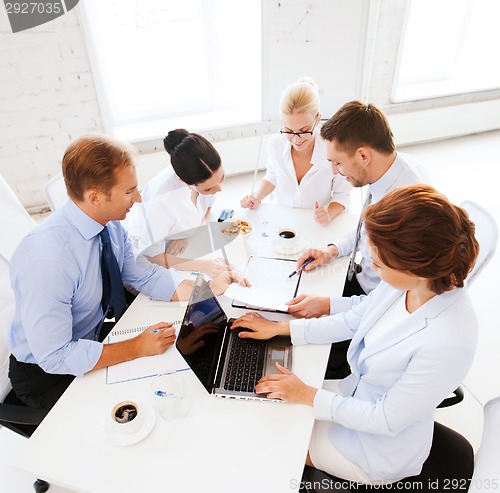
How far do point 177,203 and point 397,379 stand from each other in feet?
4.35

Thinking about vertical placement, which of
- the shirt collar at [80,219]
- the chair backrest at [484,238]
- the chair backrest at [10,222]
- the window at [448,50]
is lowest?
the window at [448,50]

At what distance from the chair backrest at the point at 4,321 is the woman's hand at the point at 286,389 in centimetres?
97

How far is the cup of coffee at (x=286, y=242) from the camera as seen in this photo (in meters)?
1.86

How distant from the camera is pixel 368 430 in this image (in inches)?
45.6

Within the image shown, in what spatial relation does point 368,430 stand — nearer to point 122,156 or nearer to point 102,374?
point 102,374

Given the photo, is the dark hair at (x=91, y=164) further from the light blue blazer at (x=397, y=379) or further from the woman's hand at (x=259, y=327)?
the light blue blazer at (x=397, y=379)

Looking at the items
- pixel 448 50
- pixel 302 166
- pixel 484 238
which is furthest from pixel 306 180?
pixel 448 50

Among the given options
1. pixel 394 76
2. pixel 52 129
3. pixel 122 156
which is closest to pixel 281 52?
pixel 394 76

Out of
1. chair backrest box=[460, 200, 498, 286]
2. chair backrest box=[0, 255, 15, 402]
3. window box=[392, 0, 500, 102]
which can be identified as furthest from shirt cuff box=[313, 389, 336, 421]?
window box=[392, 0, 500, 102]

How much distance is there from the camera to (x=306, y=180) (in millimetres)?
2303


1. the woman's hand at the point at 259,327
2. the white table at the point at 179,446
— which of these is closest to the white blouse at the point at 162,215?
the woman's hand at the point at 259,327

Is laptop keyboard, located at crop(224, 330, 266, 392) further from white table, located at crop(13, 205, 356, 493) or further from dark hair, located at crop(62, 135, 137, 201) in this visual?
dark hair, located at crop(62, 135, 137, 201)

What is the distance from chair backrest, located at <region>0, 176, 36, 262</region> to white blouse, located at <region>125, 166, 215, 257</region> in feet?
1.61

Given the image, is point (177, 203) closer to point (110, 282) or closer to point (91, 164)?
point (110, 282)
